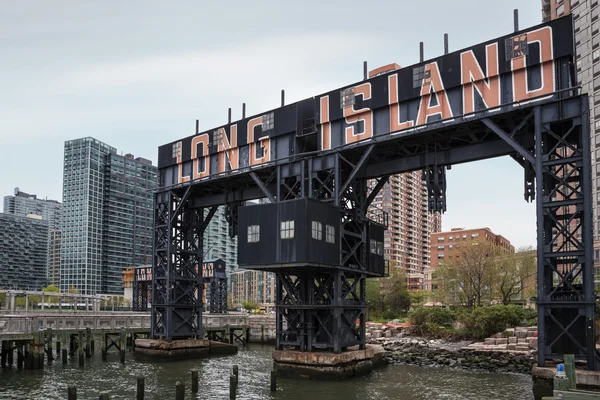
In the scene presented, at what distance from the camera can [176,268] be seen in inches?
2095

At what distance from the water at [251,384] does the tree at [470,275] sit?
1489 inches

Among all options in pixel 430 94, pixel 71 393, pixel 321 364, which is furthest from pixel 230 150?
pixel 71 393

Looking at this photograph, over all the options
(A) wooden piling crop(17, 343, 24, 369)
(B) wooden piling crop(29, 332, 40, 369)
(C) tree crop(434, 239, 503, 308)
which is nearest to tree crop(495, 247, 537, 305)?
(C) tree crop(434, 239, 503, 308)

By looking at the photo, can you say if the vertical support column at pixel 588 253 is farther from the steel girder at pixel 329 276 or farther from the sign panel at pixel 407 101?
the steel girder at pixel 329 276

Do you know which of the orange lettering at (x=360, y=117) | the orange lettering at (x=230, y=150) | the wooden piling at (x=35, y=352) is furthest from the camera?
the orange lettering at (x=230, y=150)

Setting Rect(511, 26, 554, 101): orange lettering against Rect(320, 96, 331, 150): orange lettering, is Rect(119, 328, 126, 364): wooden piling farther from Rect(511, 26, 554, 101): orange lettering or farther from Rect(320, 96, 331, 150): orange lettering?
Rect(511, 26, 554, 101): orange lettering

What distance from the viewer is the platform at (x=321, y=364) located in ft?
120

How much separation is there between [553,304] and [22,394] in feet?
94.8

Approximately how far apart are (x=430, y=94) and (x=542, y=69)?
6761 mm

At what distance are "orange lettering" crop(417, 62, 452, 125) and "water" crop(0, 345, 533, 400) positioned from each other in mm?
16203

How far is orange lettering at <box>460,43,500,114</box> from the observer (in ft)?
111

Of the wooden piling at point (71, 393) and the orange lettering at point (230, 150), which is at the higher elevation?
the orange lettering at point (230, 150)

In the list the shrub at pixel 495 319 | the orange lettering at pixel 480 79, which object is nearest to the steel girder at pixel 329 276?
the orange lettering at pixel 480 79

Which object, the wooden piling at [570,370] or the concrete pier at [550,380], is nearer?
the wooden piling at [570,370]
